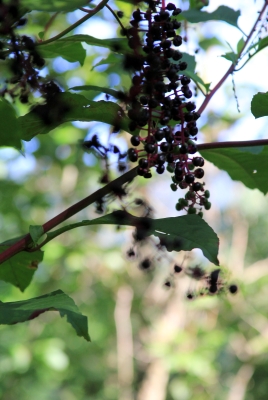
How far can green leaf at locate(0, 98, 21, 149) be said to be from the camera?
72cm

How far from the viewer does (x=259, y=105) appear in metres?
0.80

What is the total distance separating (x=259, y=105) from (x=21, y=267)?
23.0 inches

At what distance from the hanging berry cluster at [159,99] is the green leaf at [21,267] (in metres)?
0.36

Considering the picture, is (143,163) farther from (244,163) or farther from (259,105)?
(244,163)

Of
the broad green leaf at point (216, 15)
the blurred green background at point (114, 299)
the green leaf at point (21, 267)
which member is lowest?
the blurred green background at point (114, 299)

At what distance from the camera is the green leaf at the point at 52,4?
0.64 metres

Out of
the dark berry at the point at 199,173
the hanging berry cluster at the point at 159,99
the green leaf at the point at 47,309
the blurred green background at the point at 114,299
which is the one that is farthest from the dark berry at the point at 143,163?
the blurred green background at the point at 114,299

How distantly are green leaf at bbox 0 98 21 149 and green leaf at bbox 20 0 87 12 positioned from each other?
5.8 inches

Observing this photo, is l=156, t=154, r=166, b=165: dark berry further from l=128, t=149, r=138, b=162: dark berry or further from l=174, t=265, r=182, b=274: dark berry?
l=174, t=265, r=182, b=274: dark berry

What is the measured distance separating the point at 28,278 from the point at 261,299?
18.0ft

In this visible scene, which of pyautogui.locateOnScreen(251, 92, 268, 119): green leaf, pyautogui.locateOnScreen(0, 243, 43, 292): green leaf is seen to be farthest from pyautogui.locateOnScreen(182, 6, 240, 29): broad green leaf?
pyautogui.locateOnScreen(0, 243, 43, 292): green leaf

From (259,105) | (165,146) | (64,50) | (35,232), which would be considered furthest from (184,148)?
(64,50)

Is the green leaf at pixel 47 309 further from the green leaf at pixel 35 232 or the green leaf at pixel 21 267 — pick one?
the green leaf at pixel 21 267

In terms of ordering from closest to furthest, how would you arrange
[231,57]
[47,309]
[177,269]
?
1. [47,309]
2. [177,269]
3. [231,57]
